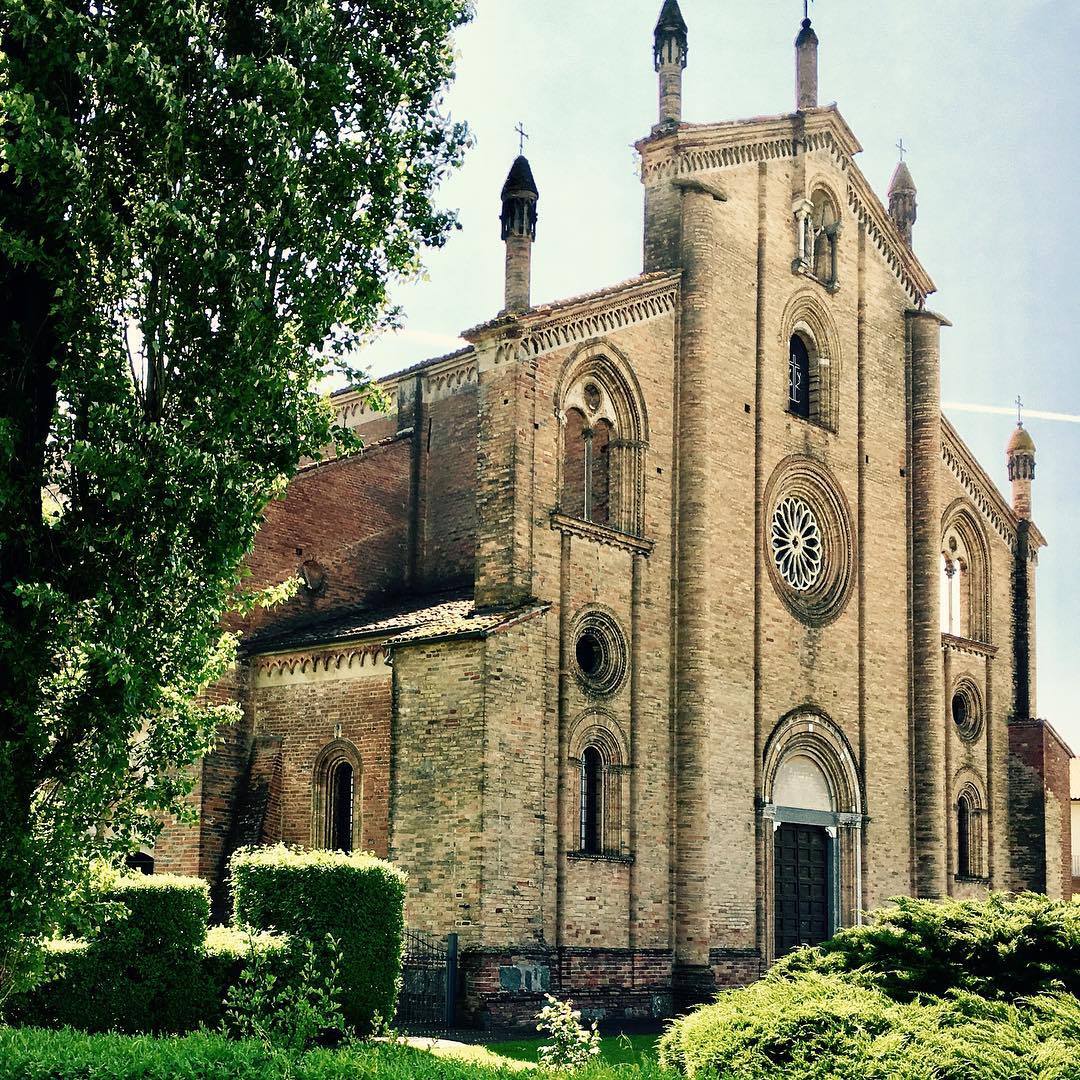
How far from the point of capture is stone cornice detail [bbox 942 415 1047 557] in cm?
2914

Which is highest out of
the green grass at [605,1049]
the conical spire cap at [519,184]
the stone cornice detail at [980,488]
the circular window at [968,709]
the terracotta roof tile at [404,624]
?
the conical spire cap at [519,184]

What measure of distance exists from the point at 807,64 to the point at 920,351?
20.2 feet

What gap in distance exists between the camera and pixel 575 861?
19906 mm

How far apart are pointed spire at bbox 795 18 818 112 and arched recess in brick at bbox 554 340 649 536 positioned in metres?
8.51

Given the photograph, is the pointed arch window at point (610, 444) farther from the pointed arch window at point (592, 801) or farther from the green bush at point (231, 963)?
the green bush at point (231, 963)

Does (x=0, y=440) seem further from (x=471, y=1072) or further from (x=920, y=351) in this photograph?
(x=920, y=351)

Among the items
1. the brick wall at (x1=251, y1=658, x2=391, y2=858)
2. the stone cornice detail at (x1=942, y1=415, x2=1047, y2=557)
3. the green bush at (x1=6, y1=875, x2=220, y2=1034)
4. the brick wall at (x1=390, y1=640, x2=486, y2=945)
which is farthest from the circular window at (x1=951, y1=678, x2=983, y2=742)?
the green bush at (x1=6, y1=875, x2=220, y2=1034)

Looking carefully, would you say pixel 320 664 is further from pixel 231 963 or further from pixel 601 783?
pixel 231 963

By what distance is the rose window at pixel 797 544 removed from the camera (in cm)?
2475

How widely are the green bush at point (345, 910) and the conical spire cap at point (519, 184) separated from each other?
10.3m

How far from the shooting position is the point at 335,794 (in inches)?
851

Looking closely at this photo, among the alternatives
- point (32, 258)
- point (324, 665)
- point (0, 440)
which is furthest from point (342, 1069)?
point (324, 665)

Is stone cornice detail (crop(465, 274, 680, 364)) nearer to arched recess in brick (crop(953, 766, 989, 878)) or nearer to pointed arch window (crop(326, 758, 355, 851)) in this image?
pointed arch window (crop(326, 758, 355, 851))

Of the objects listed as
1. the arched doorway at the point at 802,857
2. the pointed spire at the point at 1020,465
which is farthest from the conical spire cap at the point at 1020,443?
the arched doorway at the point at 802,857
